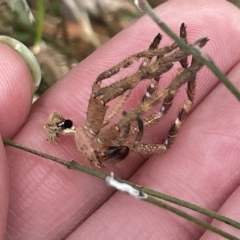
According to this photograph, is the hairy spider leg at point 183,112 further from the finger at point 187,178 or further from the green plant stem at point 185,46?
the green plant stem at point 185,46

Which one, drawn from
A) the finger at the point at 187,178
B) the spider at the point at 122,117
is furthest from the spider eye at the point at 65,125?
the finger at the point at 187,178

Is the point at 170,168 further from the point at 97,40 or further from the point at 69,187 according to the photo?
the point at 97,40

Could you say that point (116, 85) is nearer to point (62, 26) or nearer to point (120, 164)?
point (120, 164)

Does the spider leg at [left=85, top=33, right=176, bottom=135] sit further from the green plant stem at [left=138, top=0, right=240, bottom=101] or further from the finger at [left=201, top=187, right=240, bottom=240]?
the finger at [left=201, top=187, right=240, bottom=240]

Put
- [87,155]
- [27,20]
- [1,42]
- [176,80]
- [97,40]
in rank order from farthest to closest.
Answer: [97,40], [27,20], [1,42], [87,155], [176,80]

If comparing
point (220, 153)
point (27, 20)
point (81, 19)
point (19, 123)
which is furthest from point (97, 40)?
point (220, 153)

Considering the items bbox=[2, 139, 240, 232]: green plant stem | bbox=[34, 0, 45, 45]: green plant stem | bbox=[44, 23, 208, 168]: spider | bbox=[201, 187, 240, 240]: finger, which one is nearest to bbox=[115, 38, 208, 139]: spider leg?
bbox=[44, 23, 208, 168]: spider
